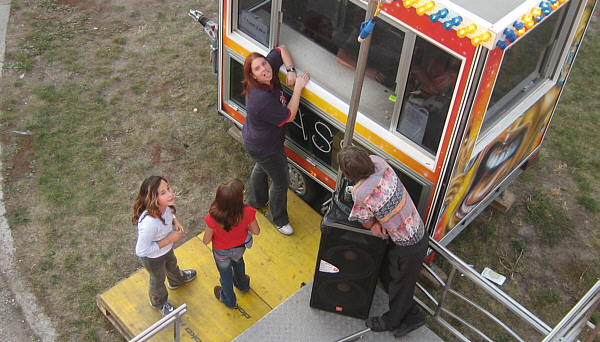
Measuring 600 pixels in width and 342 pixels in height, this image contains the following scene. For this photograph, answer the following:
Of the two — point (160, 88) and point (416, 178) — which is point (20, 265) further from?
point (416, 178)

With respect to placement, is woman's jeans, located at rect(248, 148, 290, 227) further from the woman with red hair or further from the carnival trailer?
the carnival trailer

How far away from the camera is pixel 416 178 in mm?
4410

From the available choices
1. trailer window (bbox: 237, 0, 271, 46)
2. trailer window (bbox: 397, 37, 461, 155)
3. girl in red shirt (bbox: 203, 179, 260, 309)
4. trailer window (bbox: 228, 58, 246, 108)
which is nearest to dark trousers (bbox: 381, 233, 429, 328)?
trailer window (bbox: 397, 37, 461, 155)

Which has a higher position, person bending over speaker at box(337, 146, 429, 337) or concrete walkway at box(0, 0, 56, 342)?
person bending over speaker at box(337, 146, 429, 337)

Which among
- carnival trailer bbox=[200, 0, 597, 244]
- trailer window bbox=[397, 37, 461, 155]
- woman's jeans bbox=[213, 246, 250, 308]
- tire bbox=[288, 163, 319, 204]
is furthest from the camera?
tire bbox=[288, 163, 319, 204]

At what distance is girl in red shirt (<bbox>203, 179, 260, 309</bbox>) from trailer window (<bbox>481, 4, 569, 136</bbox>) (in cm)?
186

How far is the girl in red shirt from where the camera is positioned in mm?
3928

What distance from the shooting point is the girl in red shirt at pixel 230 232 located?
3.93m

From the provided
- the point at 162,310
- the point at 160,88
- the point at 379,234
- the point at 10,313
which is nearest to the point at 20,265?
the point at 10,313

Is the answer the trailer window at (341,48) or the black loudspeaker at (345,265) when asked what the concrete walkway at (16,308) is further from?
the trailer window at (341,48)

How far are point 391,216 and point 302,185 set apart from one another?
6.67ft

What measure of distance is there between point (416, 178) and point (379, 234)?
0.73m

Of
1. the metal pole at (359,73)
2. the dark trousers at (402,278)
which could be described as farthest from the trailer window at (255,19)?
the dark trousers at (402,278)

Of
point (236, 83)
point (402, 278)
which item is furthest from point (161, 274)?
point (236, 83)
